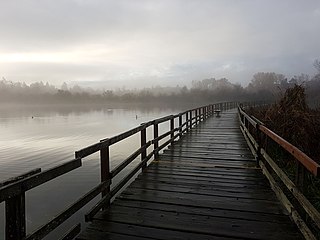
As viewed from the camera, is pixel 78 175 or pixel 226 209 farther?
pixel 78 175

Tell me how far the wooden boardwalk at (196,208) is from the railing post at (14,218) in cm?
129

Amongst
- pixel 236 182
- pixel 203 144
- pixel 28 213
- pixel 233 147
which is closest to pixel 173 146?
pixel 203 144

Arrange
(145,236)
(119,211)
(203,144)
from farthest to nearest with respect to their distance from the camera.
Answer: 1. (203,144)
2. (119,211)
3. (145,236)

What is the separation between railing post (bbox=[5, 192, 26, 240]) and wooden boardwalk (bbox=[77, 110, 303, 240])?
1.29 metres

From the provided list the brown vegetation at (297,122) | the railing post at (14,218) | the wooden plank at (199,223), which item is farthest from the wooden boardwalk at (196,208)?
the brown vegetation at (297,122)

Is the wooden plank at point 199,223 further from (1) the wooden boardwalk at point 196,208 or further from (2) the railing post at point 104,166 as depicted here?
(2) the railing post at point 104,166

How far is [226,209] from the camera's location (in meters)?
4.45

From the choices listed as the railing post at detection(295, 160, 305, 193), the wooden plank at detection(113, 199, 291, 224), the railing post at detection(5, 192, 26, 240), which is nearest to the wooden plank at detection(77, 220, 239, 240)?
the wooden plank at detection(113, 199, 291, 224)

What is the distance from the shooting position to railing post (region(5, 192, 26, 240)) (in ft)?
7.68

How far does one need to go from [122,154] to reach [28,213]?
10.4 m

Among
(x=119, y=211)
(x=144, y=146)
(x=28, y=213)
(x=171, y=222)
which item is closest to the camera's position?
(x=171, y=222)

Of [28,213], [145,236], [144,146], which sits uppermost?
[144,146]

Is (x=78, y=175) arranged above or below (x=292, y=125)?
below

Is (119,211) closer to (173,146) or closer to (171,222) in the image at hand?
(171,222)
